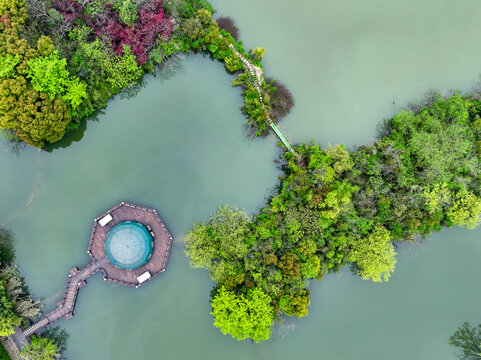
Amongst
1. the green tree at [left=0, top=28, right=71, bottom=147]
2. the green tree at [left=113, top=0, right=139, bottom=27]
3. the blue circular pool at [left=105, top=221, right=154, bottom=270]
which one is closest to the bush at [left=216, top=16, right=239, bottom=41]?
the green tree at [left=113, top=0, right=139, bottom=27]

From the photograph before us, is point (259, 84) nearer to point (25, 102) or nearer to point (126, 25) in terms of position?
point (126, 25)

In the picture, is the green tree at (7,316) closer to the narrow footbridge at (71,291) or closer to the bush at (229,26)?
the narrow footbridge at (71,291)

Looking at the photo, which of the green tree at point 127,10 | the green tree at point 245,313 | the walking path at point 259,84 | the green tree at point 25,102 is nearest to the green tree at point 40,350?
the green tree at point 245,313

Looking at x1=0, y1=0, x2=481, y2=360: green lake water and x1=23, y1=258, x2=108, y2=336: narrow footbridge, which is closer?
x1=23, y1=258, x2=108, y2=336: narrow footbridge

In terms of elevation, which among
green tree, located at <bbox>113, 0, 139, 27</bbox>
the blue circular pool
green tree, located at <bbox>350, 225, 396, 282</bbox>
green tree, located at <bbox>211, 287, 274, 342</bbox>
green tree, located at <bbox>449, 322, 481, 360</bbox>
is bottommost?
green tree, located at <bbox>449, 322, 481, 360</bbox>

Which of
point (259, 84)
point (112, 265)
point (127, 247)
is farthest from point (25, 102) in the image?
point (259, 84)

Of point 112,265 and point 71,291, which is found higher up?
point 112,265

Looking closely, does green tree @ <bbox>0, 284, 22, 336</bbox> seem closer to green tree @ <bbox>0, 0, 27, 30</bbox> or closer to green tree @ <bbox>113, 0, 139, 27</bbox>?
green tree @ <bbox>0, 0, 27, 30</bbox>
